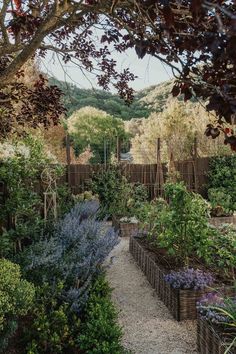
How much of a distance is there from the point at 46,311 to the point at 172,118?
45.2 feet

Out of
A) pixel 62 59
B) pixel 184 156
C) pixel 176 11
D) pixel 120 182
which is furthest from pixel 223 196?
pixel 176 11

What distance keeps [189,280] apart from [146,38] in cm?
235

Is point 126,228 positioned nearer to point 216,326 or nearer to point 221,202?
point 221,202

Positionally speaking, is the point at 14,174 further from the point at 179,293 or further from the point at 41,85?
the point at 179,293

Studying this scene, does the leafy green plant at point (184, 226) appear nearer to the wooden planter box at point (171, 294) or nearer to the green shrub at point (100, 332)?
the wooden planter box at point (171, 294)

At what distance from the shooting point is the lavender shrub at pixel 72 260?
9.63 feet

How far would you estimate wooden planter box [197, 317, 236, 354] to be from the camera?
2279 mm

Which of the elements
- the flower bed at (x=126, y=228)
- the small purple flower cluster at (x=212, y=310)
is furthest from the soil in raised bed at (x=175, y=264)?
the flower bed at (x=126, y=228)

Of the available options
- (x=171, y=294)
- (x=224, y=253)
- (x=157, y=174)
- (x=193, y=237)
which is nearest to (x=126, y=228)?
(x=157, y=174)

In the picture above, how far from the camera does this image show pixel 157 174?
9680 millimetres

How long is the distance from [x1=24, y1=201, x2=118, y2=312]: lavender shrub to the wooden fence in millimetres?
5891

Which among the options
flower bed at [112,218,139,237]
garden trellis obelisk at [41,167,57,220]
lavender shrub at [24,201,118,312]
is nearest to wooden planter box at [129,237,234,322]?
lavender shrub at [24,201,118,312]

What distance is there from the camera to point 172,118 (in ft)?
52.1

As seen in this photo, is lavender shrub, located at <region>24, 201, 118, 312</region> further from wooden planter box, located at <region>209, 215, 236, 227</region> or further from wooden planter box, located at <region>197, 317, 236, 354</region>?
wooden planter box, located at <region>209, 215, 236, 227</region>
